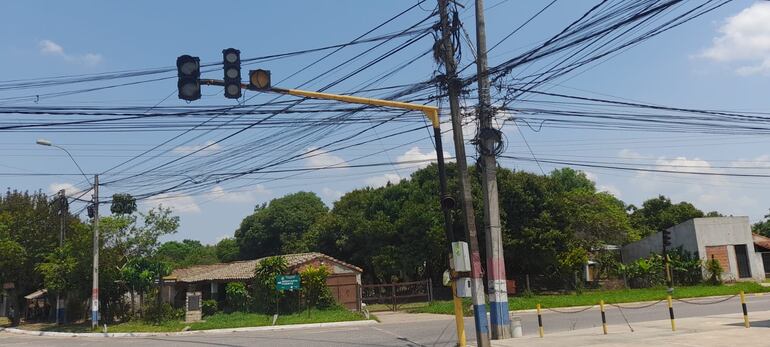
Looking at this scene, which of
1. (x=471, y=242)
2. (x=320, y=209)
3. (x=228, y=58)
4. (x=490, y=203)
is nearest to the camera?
(x=228, y=58)

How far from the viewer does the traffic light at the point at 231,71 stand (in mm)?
10281

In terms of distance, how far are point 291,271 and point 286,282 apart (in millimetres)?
2742

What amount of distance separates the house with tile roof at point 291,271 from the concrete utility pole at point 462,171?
20.4 m

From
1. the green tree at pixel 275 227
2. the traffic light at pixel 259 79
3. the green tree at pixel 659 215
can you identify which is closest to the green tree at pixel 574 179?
the green tree at pixel 659 215

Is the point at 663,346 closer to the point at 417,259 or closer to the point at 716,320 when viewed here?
the point at 716,320

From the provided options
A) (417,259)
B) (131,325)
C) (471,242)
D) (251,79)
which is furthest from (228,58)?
(417,259)

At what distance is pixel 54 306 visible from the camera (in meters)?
42.2

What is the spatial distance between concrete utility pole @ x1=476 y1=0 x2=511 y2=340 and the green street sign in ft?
54.0

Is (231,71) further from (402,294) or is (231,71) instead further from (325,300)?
(402,294)

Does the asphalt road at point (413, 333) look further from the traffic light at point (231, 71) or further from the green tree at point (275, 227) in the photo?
the green tree at point (275, 227)

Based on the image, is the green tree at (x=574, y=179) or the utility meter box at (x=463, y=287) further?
the green tree at (x=574, y=179)

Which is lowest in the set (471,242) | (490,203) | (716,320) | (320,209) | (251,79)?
(716,320)

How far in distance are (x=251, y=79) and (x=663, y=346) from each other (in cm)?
1078

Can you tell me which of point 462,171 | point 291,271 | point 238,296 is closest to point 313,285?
point 291,271
